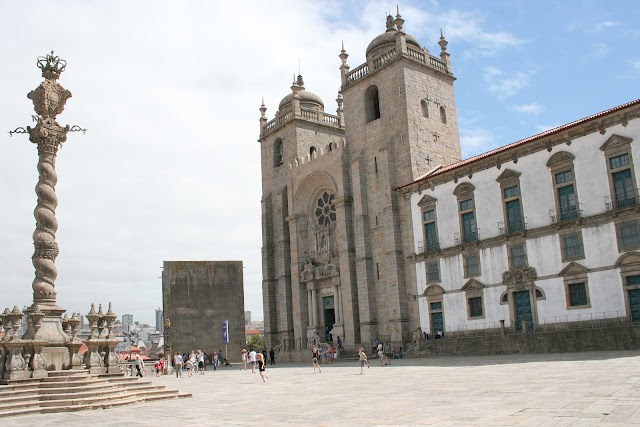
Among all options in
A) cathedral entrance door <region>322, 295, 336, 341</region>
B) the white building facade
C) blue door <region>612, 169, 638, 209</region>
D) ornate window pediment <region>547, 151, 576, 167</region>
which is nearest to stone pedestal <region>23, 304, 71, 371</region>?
the white building facade

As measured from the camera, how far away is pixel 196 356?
3791 cm

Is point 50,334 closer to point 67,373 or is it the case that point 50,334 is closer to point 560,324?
point 67,373

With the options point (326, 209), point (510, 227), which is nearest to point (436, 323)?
point (510, 227)

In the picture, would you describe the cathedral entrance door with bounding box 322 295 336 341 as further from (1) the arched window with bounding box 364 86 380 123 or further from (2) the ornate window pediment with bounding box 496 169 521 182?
(2) the ornate window pediment with bounding box 496 169 521 182

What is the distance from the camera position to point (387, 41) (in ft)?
141

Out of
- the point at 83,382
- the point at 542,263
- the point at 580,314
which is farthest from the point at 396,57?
the point at 83,382

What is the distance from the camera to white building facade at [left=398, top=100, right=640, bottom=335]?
26.9 metres

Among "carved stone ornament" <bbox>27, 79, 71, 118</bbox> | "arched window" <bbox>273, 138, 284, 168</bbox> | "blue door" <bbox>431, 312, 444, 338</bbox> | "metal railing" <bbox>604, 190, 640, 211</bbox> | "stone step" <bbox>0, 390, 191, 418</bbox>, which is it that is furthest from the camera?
"arched window" <bbox>273, 138, 284, 168</bbox>

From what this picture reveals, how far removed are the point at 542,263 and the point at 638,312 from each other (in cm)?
489

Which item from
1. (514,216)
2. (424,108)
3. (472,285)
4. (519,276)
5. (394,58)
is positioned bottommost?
(472,285)

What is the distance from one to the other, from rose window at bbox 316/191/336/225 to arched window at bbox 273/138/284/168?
6581 mm

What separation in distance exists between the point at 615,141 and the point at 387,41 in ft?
65.5

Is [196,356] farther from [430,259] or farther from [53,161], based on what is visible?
[53,161]

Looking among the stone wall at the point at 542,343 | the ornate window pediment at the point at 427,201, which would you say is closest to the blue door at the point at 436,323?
the stone wall at the point at 542,343
